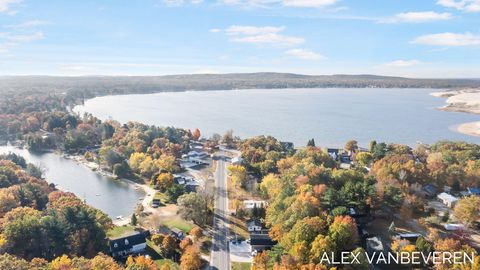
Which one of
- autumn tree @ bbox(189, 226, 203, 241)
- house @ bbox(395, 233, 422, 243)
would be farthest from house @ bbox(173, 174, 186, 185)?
house @ bbox(395, 233, 422, 243)

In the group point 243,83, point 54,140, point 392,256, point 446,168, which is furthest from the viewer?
point 243,83

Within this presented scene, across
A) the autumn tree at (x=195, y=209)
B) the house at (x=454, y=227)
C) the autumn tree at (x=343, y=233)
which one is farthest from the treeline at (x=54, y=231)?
the house at (x=454, y=227)

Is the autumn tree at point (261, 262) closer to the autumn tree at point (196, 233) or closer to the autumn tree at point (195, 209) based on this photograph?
the autumn tree at point (196, 233)

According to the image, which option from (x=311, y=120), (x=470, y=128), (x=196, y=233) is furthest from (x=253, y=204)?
(x=470, y=128)

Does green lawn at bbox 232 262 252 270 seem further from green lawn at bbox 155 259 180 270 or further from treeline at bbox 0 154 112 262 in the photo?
treeline at bbox 0 154 112 262

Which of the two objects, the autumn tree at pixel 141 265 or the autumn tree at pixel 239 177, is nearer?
the autumn tree at pixel 141 265

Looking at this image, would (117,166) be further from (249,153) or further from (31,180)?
(249,153)

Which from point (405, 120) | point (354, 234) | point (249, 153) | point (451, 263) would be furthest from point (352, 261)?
point (405, 120)
